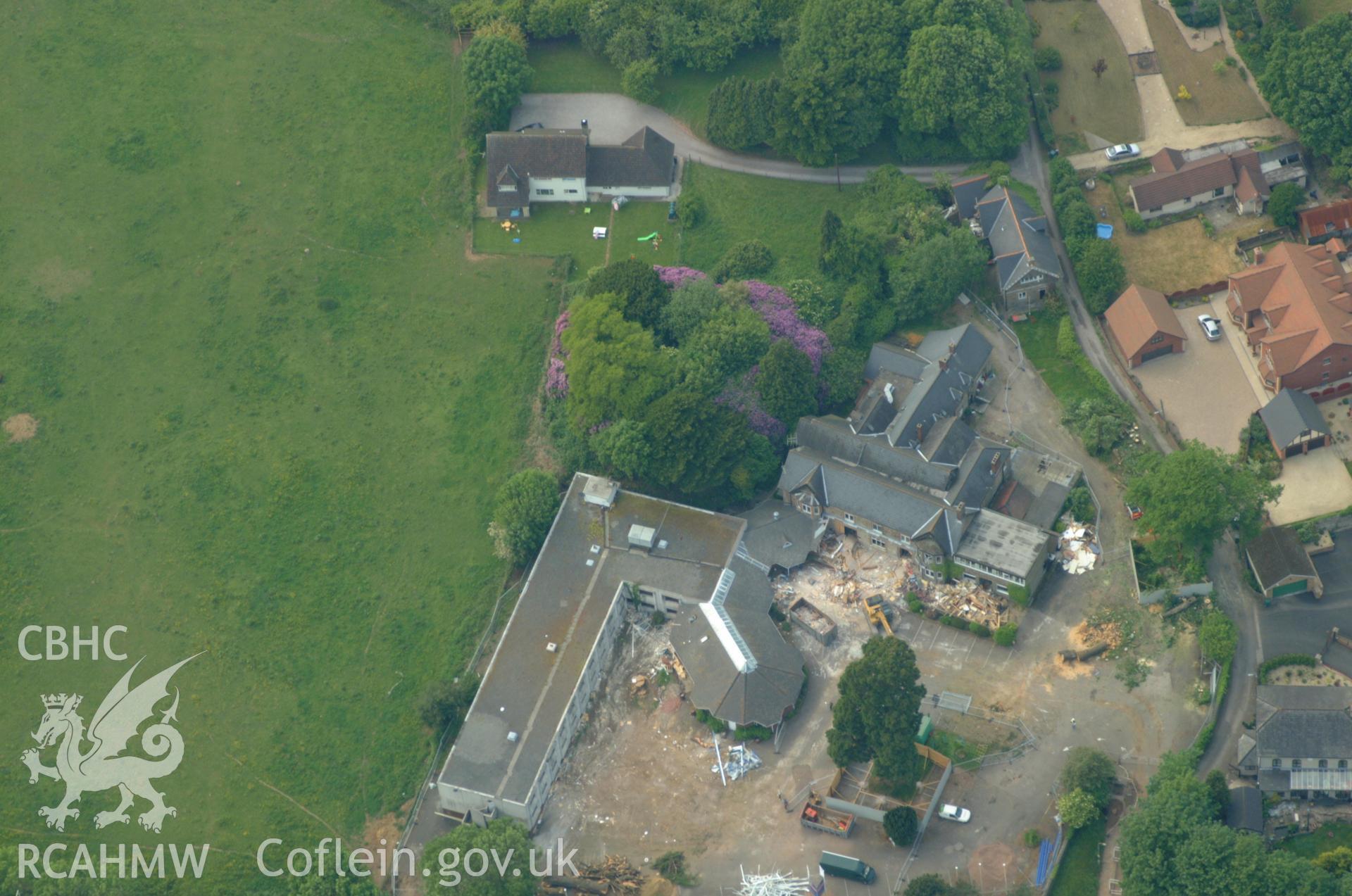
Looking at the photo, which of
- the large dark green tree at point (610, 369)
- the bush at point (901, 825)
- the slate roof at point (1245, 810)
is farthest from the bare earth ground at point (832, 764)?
the large dark green tree at point (610, 369)

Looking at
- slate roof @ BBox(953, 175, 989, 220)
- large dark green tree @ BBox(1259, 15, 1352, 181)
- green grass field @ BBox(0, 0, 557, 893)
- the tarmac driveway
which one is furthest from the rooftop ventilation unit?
large dark green tree @ BBox(1259, 15, 1352, 181)

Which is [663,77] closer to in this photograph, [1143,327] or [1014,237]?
[1014,237]

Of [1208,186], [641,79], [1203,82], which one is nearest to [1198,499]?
[1208,186]

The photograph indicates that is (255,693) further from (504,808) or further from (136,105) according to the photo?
(136,105)

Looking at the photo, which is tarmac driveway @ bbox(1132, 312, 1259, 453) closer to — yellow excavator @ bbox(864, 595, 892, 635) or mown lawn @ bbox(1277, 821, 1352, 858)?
yellow excavator @ bbox(864, 595, 892, 635)

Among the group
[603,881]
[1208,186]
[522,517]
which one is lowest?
[603,881]

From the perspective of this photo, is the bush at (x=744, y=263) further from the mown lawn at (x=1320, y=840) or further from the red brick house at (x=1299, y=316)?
the mown lawn at (x=1320, y=840)
